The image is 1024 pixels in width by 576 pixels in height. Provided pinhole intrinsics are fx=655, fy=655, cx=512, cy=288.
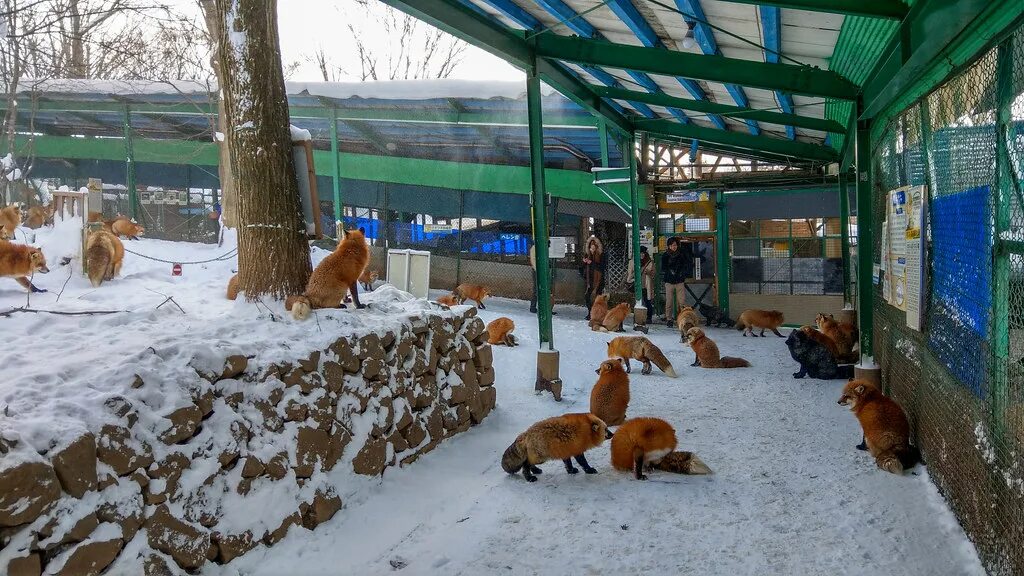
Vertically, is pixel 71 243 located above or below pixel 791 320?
above

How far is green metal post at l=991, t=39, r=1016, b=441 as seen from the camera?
2799 millimetres

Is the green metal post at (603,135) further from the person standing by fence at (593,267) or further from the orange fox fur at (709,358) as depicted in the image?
the orange fox fur at (709,358)

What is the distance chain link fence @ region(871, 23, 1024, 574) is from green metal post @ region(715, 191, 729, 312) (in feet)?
33.7

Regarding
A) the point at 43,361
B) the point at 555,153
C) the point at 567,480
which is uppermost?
the point at 555,153

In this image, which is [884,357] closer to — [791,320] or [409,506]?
[409,506]

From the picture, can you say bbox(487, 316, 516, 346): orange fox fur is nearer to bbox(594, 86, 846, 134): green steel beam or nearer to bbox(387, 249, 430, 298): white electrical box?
bbox(387, 249, 430, 298): white electrical box

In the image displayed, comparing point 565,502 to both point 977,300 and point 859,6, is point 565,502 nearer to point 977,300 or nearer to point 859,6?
point 977,300

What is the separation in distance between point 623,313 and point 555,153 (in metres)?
6.60

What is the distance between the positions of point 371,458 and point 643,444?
6.40 ft

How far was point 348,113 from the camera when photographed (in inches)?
593

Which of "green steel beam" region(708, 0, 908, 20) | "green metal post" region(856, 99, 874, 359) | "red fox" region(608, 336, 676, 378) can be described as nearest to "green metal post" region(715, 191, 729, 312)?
"red fox" region(608, 336, 676, 378)

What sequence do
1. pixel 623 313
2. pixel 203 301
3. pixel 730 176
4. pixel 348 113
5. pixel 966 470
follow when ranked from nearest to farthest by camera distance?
pixel 966 470
pixel 203 301
pixel 623 313
pixel 730 176
pixel 348 113

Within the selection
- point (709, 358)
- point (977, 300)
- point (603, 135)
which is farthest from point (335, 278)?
point (603, 135)

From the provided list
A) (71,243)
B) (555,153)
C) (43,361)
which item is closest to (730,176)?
(555,153)
